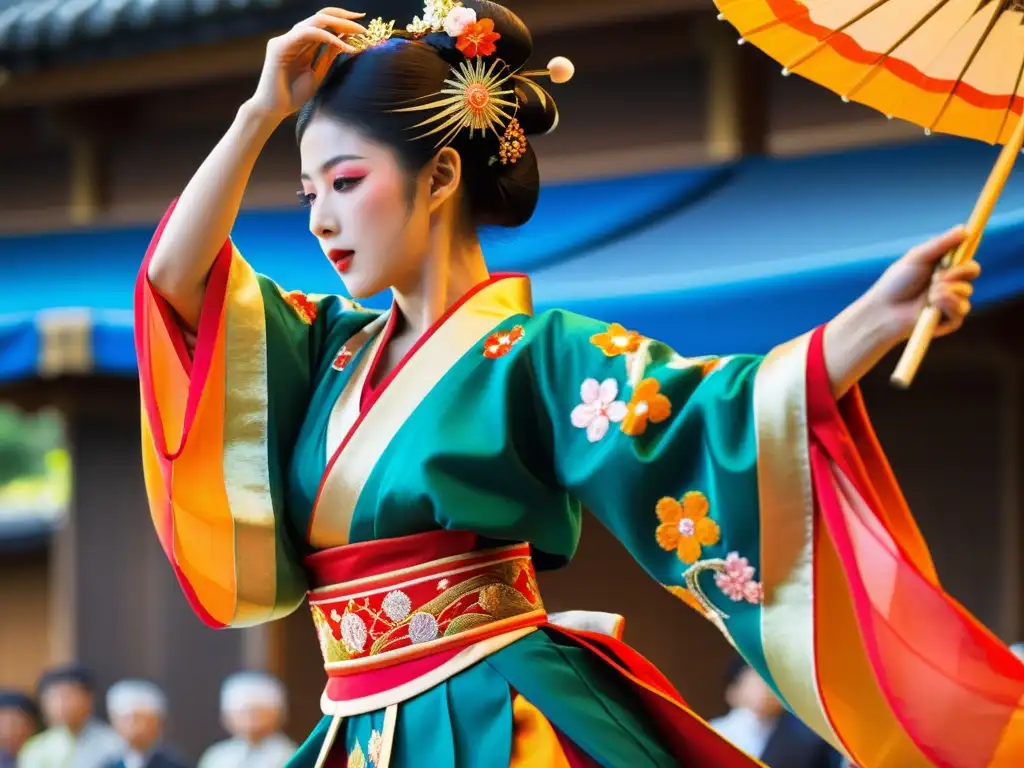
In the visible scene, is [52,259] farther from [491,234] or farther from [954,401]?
[491,234]

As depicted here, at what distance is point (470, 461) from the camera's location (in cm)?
206

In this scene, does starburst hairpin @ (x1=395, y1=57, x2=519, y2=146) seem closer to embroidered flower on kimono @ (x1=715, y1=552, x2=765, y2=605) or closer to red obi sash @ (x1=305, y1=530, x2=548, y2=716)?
red obi sash @ (x1=305, y1=530, x2=548, y2=716)

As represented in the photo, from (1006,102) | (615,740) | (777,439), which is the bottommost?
(615,740)

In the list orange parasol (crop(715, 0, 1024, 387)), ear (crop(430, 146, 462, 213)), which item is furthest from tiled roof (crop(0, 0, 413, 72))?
orange parasol (crop(715, 0, 1024, 387))

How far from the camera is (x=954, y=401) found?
4.93 m

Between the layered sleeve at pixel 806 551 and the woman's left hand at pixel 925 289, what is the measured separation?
0.12 metres

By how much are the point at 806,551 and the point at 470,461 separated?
1.56 ft

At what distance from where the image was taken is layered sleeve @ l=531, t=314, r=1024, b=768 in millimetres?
1860

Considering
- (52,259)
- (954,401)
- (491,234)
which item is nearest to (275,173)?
(52,259)

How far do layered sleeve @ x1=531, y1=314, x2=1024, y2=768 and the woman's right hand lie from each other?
65cm

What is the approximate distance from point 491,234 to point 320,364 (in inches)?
13.7

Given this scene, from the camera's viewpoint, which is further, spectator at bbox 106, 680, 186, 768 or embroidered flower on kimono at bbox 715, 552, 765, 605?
spectator at bbox 106, 680, 186, 768

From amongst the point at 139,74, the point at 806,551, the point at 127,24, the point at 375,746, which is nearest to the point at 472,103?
the point at 806,551

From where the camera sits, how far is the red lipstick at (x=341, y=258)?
221 centimetres
